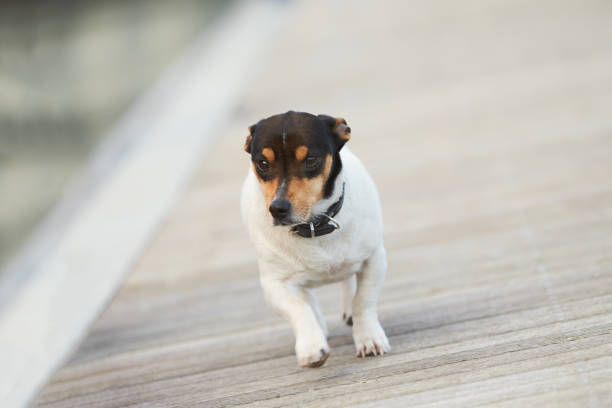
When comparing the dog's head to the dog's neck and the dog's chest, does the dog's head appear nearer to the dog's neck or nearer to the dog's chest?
the dog's neck

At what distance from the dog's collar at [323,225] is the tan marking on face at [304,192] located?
9 centimetres

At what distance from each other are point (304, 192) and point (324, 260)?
0.25 m

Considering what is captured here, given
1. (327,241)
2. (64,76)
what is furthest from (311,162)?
(64,76)

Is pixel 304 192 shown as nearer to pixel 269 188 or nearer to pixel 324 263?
pixel 269 188

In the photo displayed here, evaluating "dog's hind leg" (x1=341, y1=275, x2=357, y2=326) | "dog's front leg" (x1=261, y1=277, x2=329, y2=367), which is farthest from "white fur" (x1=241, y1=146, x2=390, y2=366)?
"dog's hind leg" (x1=341, y1=275, x2=357, y2=326)

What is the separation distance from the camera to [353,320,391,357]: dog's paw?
7.29 feet

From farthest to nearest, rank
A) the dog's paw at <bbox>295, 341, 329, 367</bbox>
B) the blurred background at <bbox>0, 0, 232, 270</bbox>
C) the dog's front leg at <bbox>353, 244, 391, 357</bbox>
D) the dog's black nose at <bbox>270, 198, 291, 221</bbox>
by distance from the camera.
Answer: the blurred background at <bbox>0, 0, 232, 270</bbox>, the dog's front leg at <bbox>353, 244, 391, 357</bbox>, the dog's paw at <bbox>295, 341, 329, 367</bbox>, the dog's black nose at <bbox>270, 198, 291, 221</bbox>

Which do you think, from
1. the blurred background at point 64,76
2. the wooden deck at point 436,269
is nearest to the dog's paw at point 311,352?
the wooden deck at point 436,269

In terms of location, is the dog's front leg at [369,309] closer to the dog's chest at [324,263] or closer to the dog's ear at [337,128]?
the dog's chest at [324,263]

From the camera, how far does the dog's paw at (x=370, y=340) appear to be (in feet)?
7.29

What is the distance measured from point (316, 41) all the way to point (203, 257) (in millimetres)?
5359

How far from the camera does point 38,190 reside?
19.2ft

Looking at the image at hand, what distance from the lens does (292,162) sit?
1.97m

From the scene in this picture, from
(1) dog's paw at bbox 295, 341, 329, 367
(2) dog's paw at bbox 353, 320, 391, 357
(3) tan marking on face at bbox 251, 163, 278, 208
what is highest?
(3) tan marking on face at bbox 251, 163, 278, 208
